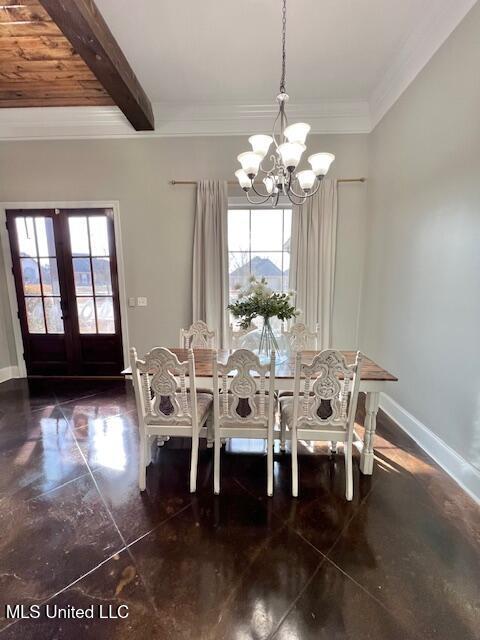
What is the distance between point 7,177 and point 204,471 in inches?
175

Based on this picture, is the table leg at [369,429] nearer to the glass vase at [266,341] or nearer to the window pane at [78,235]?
the glass vase at [266,341]

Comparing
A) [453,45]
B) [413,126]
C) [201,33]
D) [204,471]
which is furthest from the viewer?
[413,126]

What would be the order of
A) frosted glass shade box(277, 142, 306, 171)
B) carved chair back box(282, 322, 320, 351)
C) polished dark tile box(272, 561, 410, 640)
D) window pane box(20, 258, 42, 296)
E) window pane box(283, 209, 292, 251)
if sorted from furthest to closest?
window pane box(20, 258, 42, 296), window pane box(283, 209, 292, 251), carved chair back box(282, 322, 320, 351), frosted glass shade box(277, 142, 306, 171), polished dark tile box(272, 561, 410, 640)

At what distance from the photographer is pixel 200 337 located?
2.91 metres

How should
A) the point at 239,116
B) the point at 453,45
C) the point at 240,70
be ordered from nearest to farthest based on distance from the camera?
the point at 453,45
the point at 240,70
the point at 239,116

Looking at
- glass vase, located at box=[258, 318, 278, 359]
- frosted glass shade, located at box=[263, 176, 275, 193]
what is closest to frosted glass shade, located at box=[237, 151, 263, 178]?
frosted glass shade, located at box=[263, 176, 275, 193]

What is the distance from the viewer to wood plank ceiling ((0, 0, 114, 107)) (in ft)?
7.13

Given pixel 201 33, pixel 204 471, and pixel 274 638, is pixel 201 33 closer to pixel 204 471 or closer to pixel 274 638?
pixel 204 471

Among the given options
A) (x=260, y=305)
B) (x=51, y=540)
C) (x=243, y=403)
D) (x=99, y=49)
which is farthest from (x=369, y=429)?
(x=99, y=49)

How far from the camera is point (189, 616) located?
123 centimetres

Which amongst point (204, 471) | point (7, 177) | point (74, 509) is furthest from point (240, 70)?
point (74, 509)

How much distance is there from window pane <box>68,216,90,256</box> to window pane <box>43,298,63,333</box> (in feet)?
2.52

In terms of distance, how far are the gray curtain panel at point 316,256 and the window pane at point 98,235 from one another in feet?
8.23

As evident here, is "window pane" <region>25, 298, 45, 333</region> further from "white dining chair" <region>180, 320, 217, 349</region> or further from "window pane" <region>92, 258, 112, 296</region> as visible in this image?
"white dining chair" <region>180, 320, 217, 349</region>
